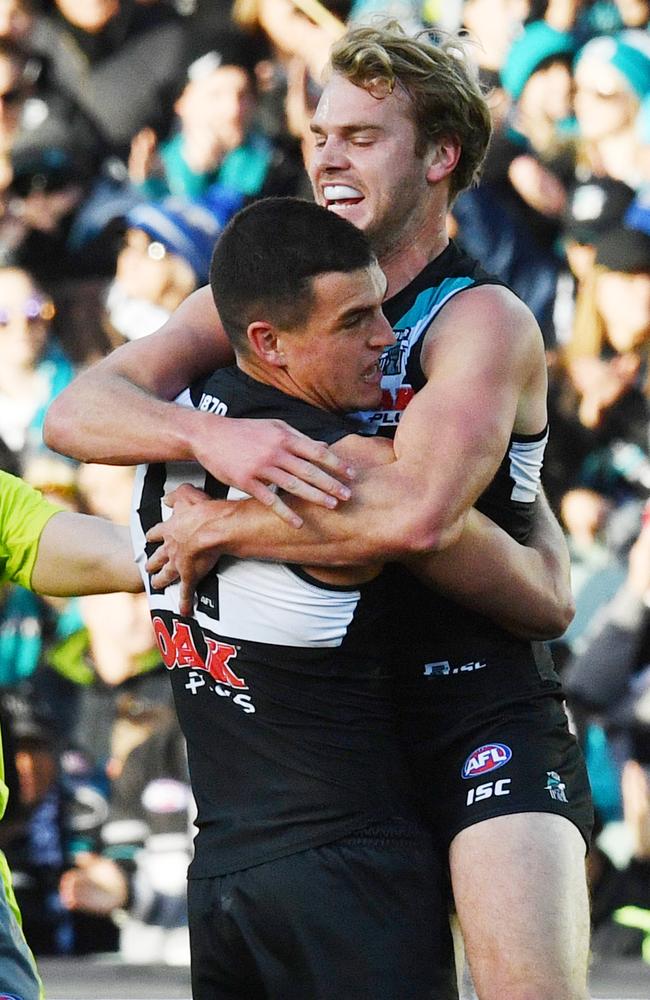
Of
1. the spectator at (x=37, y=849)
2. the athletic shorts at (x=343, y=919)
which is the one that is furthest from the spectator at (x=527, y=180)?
the athletic shorts at (x=343, y=919)

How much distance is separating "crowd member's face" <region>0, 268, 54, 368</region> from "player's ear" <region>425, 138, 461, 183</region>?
332 cm

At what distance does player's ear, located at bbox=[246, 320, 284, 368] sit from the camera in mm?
2383

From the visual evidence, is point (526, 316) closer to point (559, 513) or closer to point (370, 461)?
point (370, 461)

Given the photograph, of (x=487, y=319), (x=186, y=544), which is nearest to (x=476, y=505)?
(x=487, y=319)

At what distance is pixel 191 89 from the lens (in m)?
6.02

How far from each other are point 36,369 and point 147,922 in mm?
2109

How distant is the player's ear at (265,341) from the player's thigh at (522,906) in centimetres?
84

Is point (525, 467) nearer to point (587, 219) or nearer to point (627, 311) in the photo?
point (627, 311)

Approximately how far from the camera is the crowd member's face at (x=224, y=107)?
5926 mm

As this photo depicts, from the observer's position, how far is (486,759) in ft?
8.64

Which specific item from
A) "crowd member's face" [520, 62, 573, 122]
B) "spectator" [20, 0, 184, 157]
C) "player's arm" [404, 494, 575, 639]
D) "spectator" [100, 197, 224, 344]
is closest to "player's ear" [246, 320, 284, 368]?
"player's arm" [404, 494, 575, 639]

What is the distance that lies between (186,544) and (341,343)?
0.39 m

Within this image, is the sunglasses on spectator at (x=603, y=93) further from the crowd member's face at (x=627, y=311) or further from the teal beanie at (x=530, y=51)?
the crowd member's face at (x=627, y=311)

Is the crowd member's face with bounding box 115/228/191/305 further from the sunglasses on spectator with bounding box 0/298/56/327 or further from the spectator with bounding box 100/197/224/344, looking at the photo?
the sunglasses on spectator with bounding box 0/298/56/327
